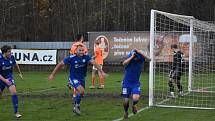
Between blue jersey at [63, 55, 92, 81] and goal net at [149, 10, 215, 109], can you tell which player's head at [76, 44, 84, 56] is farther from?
goal net at [149, 10, 215, 109]

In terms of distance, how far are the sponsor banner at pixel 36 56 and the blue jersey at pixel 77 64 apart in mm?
22941

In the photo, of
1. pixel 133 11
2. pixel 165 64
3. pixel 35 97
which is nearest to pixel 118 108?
pixel 35 97

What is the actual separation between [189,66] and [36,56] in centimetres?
1808

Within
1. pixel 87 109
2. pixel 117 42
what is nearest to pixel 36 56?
pixel 117 42

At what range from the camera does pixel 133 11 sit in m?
42.7

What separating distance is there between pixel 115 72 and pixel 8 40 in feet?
39.5

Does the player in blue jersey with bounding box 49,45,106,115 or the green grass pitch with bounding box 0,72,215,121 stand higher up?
the player in blue jersey with bounding box 49,45,106,115

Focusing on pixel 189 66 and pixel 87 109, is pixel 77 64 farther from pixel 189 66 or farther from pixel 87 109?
pixel 189 66

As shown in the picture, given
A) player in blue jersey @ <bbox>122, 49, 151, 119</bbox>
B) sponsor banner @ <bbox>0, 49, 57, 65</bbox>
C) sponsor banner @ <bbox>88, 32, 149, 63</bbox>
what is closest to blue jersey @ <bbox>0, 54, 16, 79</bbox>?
player in blue jersey @ <bbox>122, 49, 151, 119</bbox>

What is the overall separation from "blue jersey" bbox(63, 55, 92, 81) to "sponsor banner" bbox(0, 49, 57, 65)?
22.9 meters

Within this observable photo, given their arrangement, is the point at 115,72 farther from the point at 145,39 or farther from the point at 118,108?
the point at 118,108

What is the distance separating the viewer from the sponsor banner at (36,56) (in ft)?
122

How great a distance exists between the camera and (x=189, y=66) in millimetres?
21641

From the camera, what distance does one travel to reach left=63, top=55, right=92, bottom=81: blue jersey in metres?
14.3
